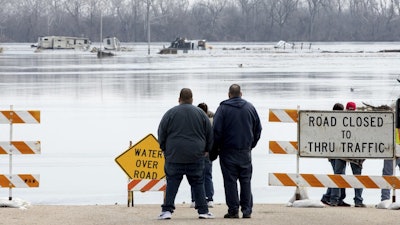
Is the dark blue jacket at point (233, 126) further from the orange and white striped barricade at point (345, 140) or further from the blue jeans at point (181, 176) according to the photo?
the orange and white striped barricade at point (345, 140)

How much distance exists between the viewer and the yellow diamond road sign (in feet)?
45.2

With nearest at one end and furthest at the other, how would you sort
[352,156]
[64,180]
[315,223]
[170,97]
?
[315,223] < [352,156] < [64,180] < [170,97]

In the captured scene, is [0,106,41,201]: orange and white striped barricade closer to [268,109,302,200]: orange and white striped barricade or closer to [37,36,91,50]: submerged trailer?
[268,109,302,200]: orange and white striped barricade

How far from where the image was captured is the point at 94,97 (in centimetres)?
3716

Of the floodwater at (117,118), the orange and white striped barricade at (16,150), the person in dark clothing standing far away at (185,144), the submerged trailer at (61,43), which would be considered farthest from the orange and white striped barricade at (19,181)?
the submerged trailer at (61,43)

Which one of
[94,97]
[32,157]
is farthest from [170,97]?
[32,157]

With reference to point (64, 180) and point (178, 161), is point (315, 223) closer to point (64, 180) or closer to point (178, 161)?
point (178, 161)

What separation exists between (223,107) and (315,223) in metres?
1.73

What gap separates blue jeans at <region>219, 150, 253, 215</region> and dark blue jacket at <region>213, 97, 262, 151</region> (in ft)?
0.29

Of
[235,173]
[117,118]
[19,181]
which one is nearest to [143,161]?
[19,181]

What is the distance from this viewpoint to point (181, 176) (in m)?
11.9

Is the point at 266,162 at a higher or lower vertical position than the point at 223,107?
lower

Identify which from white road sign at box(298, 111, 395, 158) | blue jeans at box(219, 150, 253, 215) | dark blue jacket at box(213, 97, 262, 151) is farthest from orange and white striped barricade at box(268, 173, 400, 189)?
dark blue jacket at box(213, 97, 262, 151)

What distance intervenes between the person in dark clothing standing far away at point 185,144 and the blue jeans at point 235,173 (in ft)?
1.01
